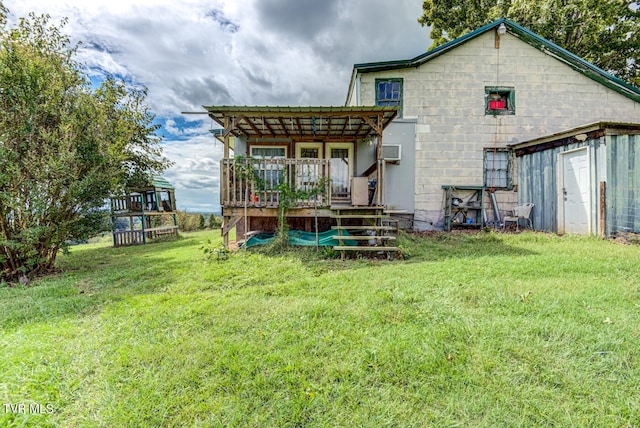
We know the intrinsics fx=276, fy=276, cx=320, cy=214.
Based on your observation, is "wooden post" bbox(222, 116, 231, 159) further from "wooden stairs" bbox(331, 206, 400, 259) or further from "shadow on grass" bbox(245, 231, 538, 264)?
"wooden stairs" bbox(331, 206, 400, 259)

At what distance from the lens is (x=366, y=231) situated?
651cm

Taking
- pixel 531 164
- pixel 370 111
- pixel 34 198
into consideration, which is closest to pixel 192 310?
pixel 34 198

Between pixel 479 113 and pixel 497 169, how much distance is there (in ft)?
6.36

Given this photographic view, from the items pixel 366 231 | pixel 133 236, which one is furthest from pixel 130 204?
pixel 366 231

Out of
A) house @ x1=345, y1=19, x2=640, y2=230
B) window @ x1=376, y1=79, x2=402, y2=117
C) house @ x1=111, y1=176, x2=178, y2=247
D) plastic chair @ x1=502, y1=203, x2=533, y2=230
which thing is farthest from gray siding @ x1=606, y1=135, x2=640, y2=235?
house @ x1=111, y1=176, x2=178, y2=247

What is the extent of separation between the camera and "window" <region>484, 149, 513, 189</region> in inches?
359

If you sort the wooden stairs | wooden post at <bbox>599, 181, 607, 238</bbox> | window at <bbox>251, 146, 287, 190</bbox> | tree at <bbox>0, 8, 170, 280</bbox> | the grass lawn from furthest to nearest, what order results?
wooden post at <bbox>599, 181, 607, 238</bbox> < window at <bbox>251, 146, 287, 190</bbox> < the wooden stairs < tree at <bbox>0, 8, 170, 280</bbox> < the grass lawn

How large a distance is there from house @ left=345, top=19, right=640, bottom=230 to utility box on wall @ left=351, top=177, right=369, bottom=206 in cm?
242

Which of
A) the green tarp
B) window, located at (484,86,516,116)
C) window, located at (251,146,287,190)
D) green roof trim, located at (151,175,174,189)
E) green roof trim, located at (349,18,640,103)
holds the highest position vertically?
green roof trim, located at (349,18,640,103)

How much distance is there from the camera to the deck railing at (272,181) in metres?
6.24

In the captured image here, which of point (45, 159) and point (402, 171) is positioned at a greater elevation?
point (402, 171)

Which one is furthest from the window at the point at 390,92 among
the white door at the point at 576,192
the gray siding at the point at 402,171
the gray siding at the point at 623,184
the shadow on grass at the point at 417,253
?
the gray siding at the point at 623,184

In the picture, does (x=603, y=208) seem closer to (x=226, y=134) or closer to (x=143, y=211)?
(x=226, y=134)

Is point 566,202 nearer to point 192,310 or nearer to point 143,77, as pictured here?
point 192,310
